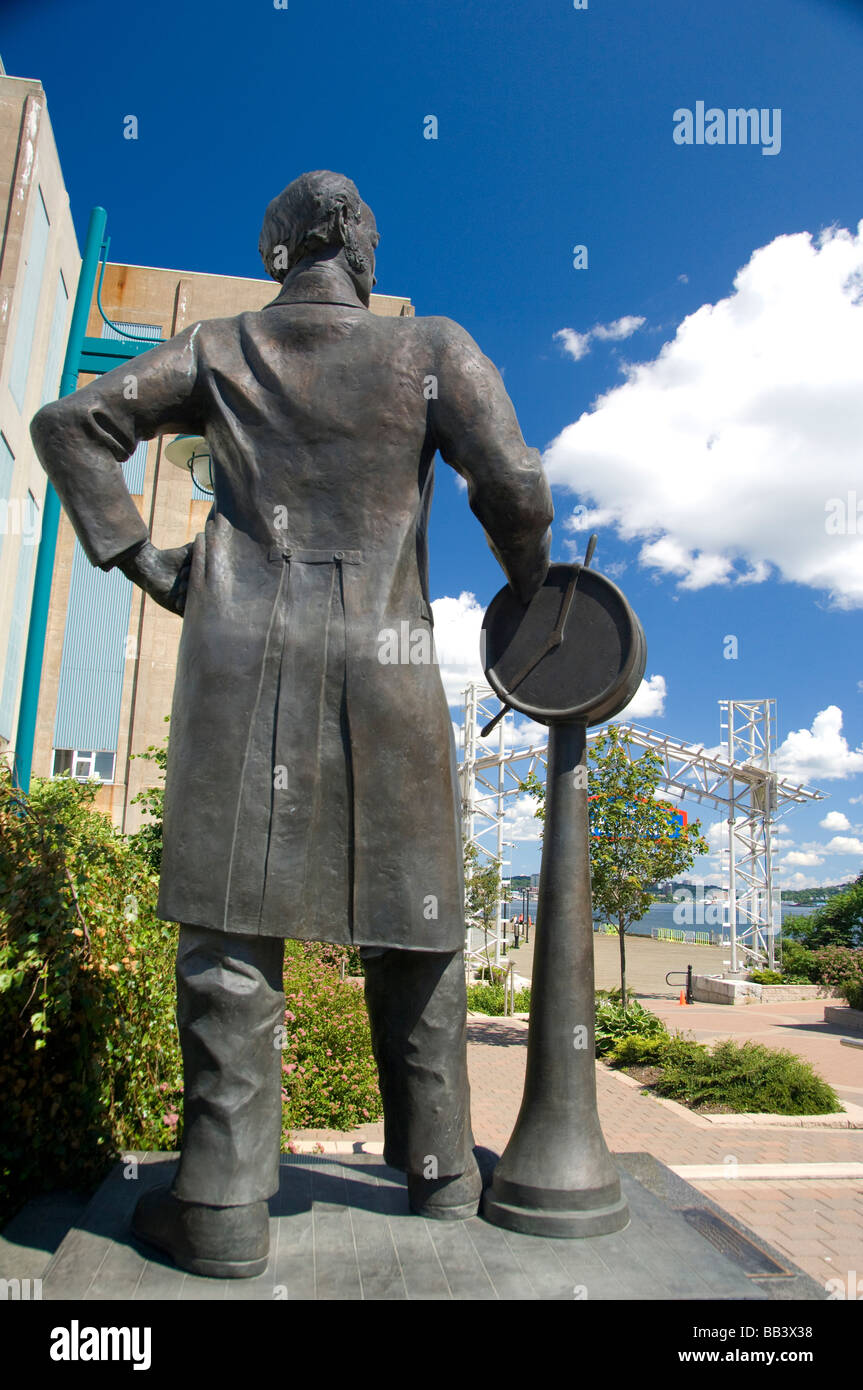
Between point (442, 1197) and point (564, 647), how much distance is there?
2.01 m

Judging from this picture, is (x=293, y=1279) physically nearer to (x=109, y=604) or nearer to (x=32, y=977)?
(x=32, y=977)

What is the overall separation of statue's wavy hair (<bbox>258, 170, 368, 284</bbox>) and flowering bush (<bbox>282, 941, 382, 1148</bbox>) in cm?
505

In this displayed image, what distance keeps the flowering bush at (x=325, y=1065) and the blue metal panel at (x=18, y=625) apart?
38.7ft

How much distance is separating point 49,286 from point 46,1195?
20.9 metres

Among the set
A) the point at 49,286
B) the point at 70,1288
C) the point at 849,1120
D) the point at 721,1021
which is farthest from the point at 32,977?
the point at 49,286

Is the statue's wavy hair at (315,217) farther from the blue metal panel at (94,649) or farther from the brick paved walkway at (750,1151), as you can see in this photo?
the blue metal panel at (94,649)

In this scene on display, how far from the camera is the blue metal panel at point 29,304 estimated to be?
18.6 meters

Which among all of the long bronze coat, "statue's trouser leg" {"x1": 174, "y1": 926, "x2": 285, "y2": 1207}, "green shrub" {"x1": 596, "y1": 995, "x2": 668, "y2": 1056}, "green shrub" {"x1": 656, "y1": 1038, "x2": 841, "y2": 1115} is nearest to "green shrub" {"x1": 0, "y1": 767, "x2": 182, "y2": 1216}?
"statue's trouser leg" {"x1": 174, "y1": 926, "x2": 285, "y2": 1207}

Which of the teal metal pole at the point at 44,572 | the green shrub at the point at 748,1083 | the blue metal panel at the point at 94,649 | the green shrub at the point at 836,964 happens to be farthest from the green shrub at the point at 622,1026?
the blue metal panel at the point at 94,649

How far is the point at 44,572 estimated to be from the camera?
719cm

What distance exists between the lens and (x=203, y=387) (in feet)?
10.8

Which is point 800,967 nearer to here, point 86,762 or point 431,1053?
point 86,762

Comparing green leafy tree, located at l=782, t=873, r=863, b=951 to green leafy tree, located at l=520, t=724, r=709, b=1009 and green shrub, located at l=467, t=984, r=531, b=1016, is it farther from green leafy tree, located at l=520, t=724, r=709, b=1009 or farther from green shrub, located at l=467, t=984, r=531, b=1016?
green leafy tree, located at l=520, t=724, r=709, b=1009
